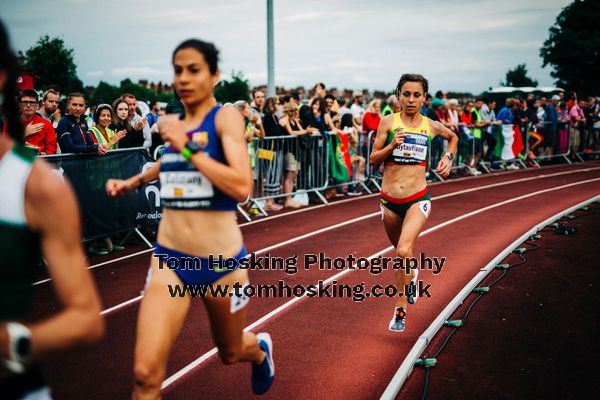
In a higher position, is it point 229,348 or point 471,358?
point 229,348

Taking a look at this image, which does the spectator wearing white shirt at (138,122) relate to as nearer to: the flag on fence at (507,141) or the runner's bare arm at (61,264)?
the runner's bare arm at (61,264)

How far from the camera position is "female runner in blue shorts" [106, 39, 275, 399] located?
333 centimetres

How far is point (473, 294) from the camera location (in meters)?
7.16

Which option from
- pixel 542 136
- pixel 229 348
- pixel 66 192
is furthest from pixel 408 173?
pixel 542 136

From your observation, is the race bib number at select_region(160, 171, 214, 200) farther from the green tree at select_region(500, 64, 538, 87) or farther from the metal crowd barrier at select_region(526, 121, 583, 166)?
the green tree at select_region(500, 64, 538, 87)

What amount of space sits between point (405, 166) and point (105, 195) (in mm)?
4915

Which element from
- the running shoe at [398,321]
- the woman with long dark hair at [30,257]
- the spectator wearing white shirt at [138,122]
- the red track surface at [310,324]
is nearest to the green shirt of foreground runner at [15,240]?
the woman with long dark hair at [30,257]

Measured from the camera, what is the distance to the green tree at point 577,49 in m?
52.4

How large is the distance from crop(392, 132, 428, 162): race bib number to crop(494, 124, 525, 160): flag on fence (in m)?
14.2

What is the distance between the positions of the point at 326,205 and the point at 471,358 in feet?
27.8

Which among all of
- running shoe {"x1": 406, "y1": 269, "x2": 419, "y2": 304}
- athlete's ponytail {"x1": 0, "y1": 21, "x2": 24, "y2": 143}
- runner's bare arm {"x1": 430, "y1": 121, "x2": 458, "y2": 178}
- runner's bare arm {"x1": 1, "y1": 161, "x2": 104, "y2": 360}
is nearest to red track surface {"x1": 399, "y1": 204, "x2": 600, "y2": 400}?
running shoe {"x1": 406, "y1": 269, "x2": 419, "y2": 304}

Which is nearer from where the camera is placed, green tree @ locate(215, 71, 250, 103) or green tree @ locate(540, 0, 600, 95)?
green tree @ locate(215, 71, 250, 103)

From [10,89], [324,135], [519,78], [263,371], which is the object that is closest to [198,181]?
[263,371]

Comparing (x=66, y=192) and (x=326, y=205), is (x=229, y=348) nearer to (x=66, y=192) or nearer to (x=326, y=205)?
(x=66, y=192)
